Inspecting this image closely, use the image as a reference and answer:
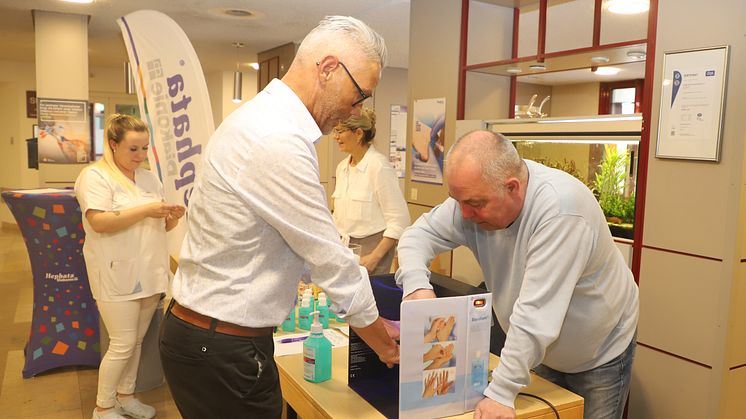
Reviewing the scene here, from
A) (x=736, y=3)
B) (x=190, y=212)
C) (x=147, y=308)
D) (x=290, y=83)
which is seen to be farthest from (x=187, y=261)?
(x=736, y=3)

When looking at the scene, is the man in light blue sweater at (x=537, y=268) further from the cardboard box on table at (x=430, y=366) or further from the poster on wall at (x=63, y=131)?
the poster on wall at (x=63, y=131)

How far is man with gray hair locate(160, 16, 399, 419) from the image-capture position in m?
1.29

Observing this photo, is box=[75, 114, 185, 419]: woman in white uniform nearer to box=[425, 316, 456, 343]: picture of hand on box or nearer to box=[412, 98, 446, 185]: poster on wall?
box=[425, 316, 456, 343]: picture of hand on box

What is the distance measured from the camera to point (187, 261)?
1409 mm

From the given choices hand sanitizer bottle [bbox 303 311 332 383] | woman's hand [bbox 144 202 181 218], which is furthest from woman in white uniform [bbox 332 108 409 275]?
hand sanitizer bottle [bbox 303 311 332 383]

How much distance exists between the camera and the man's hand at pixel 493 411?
4.81ft

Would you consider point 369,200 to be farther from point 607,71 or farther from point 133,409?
point 607,71

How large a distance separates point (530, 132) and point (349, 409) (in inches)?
99.3

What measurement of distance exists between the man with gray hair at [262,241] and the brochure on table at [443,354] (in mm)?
116

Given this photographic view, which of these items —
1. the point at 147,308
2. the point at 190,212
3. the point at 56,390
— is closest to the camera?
the point at 190,212

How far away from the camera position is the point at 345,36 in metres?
1.39

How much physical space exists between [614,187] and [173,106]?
256cm

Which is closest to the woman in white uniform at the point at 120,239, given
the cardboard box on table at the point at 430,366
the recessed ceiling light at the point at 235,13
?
the cardboard box on table at the point at 430,366

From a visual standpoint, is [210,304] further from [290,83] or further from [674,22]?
[674,22]
